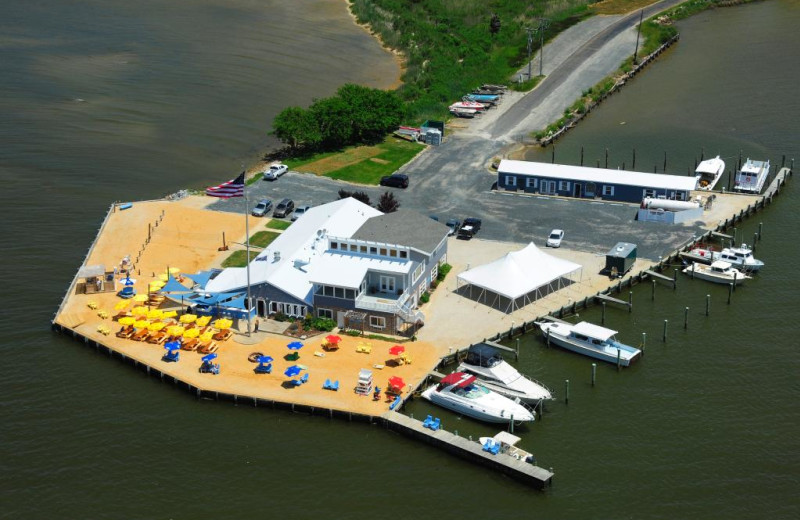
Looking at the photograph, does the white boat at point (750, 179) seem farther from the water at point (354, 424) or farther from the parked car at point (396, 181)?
the parked car at point (396, 181)

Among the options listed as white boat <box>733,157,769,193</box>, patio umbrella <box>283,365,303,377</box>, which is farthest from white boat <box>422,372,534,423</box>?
white boat <box>733,157,769,193</box>

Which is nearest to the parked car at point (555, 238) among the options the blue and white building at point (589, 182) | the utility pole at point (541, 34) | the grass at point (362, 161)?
the blue and white building at point (589, 182)

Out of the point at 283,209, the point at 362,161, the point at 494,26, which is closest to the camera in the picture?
the point at 283,209

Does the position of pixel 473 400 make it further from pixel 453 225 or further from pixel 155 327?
pixel 453 225

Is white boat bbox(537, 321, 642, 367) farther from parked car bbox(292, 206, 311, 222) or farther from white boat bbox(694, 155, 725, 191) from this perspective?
white boat bbox(694, 155, 725, 191)

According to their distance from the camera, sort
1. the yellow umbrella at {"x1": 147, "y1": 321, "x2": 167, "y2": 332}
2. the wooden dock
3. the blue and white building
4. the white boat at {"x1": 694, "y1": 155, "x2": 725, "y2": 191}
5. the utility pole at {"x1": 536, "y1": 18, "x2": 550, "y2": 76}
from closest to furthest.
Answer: the wooden dock < the yellow umbrella at {"x1": 147, "y1": 321, "x2": 167, "y2": 332} < the blue and white building < the white boat at {"x1": 694, "y1": 155, "x2": 725, "y2": 191} < the utility pole at {"x1": 536, "y1": 18, "x2": 550, "y2": 76}

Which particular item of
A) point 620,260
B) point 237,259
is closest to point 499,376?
point 620,260
